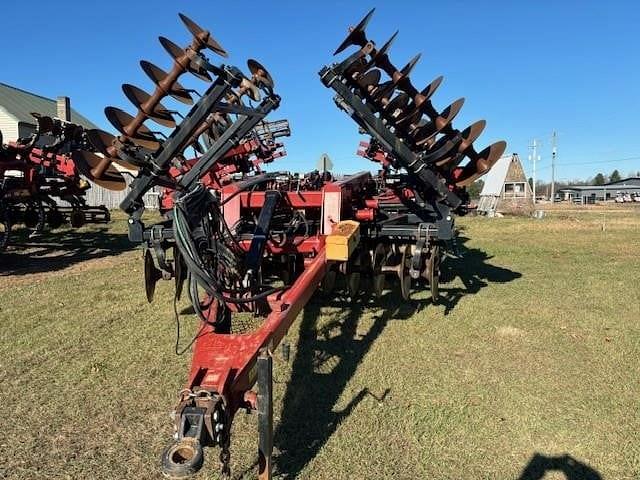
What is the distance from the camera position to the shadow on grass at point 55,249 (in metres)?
10.2

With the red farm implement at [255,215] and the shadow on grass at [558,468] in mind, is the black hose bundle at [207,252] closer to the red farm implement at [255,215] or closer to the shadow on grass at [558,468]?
the red farm implement at [255,215]

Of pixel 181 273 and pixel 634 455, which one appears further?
pixel 181 273

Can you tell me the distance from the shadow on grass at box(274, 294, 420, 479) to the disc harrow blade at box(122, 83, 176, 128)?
2261 mm

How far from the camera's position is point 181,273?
552 cm

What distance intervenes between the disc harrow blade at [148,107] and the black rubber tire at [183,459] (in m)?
2.86

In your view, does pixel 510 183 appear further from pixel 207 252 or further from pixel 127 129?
pixel 207 252

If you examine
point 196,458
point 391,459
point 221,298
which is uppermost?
point 221,298

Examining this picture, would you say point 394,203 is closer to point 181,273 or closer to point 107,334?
point 181,273

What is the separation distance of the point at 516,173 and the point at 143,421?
3259 centimetres

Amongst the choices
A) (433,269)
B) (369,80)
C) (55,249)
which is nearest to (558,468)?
(433,269)

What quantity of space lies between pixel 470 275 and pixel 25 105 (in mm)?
31275

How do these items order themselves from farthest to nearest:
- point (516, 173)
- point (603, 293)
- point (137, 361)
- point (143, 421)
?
1. point (516, 173)
2. point (603, 293)
3. point (137, 361)
4. point (143, 421)

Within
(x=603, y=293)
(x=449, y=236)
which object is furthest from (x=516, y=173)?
(x=449, y=236)

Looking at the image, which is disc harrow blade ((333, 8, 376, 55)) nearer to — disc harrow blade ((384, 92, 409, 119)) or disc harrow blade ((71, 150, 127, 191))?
disc harrow blade ((384, 92, 409, 119))
